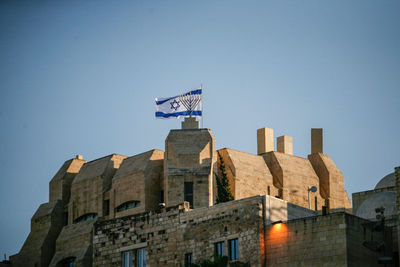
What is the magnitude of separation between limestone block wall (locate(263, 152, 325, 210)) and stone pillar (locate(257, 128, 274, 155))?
1.26 meters

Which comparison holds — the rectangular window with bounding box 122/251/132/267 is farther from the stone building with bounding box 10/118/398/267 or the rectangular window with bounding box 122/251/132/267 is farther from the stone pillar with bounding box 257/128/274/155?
the stone pillar with bounding box 257/128/274/155

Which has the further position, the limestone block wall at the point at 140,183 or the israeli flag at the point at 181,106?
the limestone block wall at the point at 140,183

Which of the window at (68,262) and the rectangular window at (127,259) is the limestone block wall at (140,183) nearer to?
the window at (68,262)

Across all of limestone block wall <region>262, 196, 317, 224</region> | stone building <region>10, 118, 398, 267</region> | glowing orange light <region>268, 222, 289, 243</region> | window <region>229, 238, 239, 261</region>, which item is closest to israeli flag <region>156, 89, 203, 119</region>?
stone building <region>10, 118, 398, 267</region>

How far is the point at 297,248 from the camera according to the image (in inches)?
1745

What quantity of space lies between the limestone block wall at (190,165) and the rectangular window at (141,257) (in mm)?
14183

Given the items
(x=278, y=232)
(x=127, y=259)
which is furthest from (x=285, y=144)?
(x=278, y=232)

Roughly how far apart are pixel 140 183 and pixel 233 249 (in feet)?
78.8

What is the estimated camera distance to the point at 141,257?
5122cm

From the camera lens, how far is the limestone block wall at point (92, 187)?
73.3m

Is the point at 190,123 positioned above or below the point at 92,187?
above

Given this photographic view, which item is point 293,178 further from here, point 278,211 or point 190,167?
point 278,211

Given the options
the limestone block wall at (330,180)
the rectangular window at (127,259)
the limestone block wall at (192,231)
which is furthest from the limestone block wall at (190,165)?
the rectangular window at (127,259)

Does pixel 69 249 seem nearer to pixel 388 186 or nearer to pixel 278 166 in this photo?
pixel 278 166
